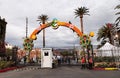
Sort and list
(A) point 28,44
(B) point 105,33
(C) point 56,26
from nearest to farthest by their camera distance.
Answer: (C) point 56,26
(A) point 28,44
(B) point 105,33

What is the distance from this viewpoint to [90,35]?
3947 cm

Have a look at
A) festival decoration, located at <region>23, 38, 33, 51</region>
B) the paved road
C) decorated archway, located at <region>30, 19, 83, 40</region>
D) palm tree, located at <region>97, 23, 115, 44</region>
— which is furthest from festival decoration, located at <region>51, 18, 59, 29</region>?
palm tree, located at <region>97, 23, 115, 44</region>

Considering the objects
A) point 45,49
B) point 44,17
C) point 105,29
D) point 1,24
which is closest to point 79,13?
point 105,29

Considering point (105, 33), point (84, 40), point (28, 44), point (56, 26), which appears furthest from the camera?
point (105, 33)

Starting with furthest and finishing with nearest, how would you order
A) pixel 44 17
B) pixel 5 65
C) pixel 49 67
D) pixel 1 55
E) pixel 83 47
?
pixel 44 17 < pixel 1 55 < pixel 83 47 < pixel 49 67 < pixel 5 65

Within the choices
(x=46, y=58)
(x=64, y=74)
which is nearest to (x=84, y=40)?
(x=46, y=58)

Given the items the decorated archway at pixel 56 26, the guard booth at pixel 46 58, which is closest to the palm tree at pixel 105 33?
the decorated archway at pixel 56 26


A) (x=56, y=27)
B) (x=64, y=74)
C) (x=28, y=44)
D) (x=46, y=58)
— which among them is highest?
(x=56, y=27)

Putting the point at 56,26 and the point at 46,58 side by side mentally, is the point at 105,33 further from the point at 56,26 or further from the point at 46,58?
the point at 46,58

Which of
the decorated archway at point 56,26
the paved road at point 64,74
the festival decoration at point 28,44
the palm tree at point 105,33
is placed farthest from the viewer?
the palm tree at point 105,33

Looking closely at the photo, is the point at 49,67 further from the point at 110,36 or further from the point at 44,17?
the point at 44,17

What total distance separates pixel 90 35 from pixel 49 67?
11696mm

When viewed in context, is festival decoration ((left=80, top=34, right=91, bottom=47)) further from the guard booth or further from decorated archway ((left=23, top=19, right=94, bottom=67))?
the guard booth

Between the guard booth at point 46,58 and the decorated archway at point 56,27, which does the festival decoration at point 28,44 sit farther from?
the guard booth at point 46,58
